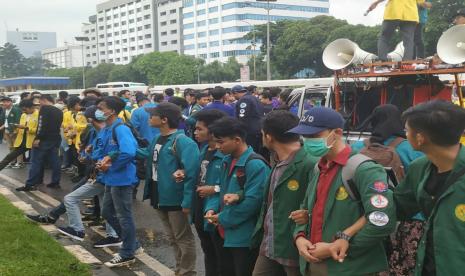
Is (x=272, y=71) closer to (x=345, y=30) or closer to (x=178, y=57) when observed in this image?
(x=345, y=30)

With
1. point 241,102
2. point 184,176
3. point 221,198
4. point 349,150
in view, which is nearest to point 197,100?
point 241,102

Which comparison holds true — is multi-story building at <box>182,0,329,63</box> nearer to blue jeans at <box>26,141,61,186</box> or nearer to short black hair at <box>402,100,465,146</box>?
blue jeans at <box>26,141,61,186</box>

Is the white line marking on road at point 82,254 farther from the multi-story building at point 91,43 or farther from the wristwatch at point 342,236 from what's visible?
the multi-story building at point 91,43

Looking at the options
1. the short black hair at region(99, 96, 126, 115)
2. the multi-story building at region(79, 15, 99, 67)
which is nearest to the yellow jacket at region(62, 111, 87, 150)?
the short black hair at region(99, 96, 126, 115)

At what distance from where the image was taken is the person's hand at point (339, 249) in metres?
2.65

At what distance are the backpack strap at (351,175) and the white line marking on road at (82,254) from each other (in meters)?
3.79

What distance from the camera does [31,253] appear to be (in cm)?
573

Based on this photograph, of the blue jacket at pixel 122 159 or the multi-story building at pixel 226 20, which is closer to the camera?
the blue jacket at pixel 122 159

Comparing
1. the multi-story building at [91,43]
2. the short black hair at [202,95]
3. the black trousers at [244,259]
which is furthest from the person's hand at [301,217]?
the multi-story building at [91,43]

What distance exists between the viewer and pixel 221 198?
390 centimetres

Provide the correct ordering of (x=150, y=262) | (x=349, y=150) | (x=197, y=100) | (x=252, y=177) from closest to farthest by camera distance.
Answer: (x=349, y=150) → (x=252, y=177) → (x=150, y=262) → (x=197, y=100)

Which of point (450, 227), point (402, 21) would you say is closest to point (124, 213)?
point (450, 227)

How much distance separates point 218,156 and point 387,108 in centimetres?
154

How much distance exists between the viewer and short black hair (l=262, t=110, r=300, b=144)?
3.40m
